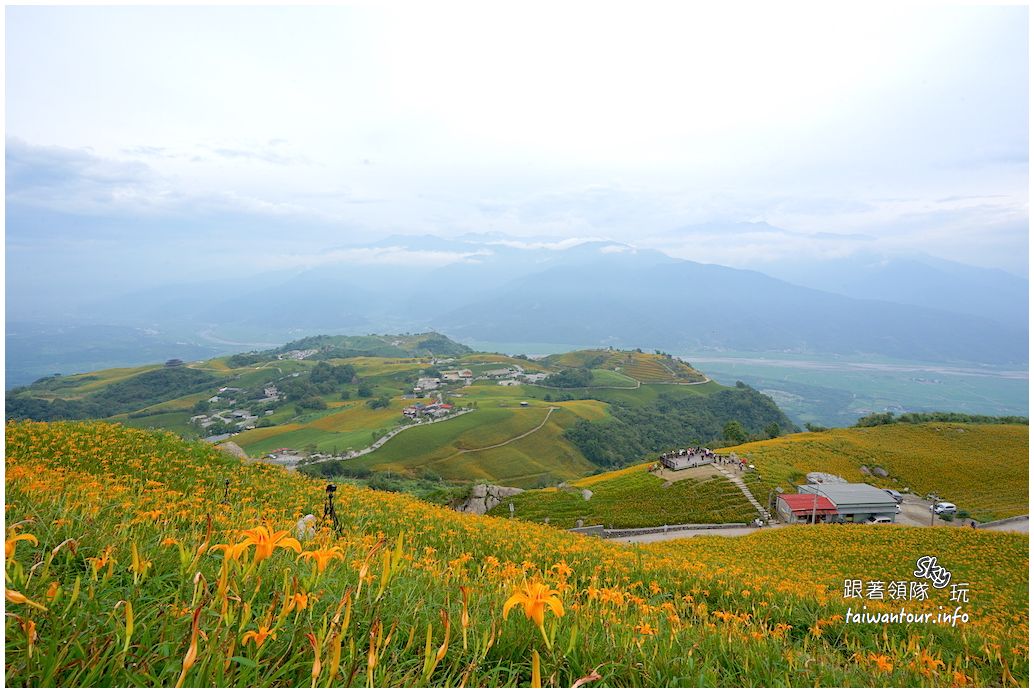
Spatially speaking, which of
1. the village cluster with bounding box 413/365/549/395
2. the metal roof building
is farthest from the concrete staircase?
the village cluster with bounding box 413/365/549/395

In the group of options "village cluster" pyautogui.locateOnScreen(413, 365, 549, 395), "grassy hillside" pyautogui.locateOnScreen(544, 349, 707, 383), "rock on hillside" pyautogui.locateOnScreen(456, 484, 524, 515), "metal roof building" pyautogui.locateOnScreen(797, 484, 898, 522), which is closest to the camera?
"metal roof building" pyautogui.locateOnScreen(797, 484, 898, 522)

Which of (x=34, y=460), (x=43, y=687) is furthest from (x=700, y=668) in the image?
(x=34, y=460)

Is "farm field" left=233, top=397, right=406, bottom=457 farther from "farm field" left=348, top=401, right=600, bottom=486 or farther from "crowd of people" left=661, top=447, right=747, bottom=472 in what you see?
"crowd of people" left=661, top=447, right=747, bottom=472

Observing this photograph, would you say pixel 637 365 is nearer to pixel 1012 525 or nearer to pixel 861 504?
pixel 1012 525

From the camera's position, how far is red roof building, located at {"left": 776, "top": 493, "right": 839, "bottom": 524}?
26.0 meters

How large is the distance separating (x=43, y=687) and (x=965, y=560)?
20643 mm

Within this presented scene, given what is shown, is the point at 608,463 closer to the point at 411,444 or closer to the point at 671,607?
the point at 411,444

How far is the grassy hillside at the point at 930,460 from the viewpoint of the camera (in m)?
33.1

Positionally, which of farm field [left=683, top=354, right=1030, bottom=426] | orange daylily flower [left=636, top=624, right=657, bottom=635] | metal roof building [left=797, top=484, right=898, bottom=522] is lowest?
farm field [left=683, top=354, right=1030, bottom=426]

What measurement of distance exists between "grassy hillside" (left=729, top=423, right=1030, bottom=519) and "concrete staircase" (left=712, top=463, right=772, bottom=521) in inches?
75.2

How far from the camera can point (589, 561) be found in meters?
5.89

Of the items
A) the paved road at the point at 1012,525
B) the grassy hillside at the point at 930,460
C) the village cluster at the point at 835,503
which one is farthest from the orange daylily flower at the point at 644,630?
the paved road at the point at 1012,525

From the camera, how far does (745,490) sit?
32.7 metres

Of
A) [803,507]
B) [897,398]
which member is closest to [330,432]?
[803,507]
